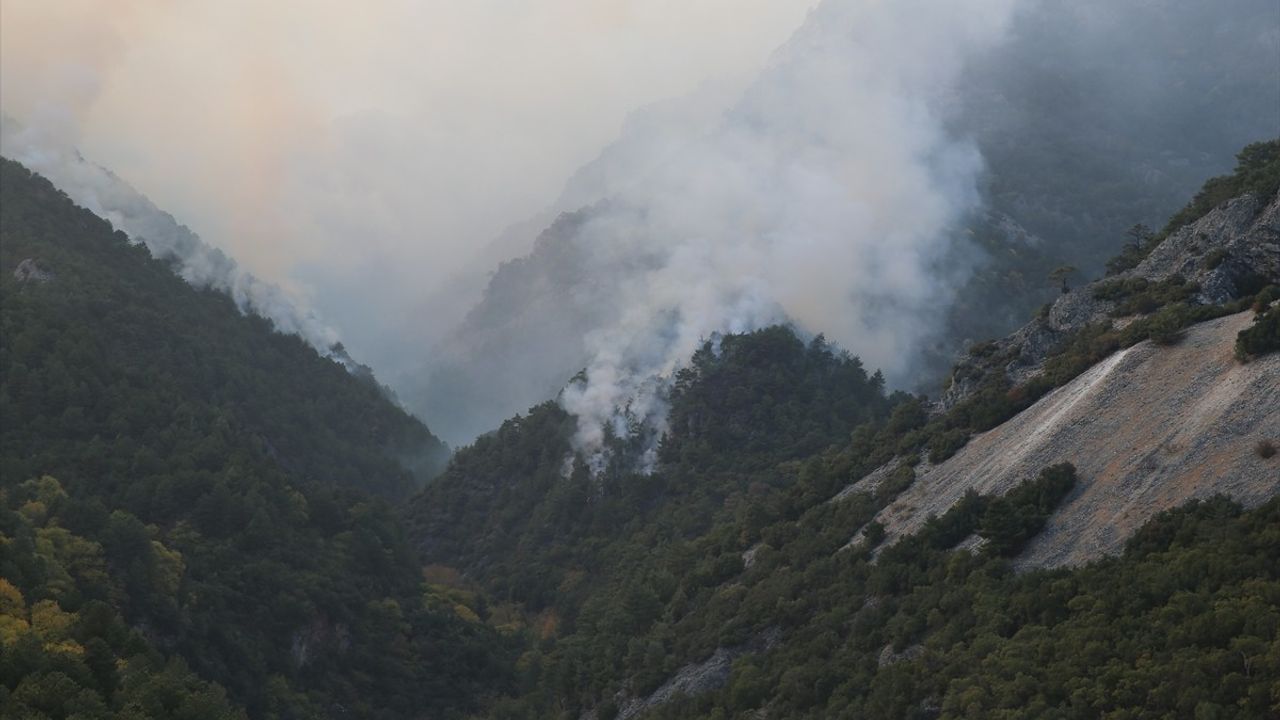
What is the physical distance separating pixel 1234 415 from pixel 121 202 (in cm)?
14721

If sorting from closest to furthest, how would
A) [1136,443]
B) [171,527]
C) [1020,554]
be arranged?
[1020,554] < [1136,443] < [171,527]

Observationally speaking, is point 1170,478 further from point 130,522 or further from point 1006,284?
point 1006,284

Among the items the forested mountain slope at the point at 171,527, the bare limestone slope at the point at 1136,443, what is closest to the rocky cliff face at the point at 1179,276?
the bare limestone slope at the point at 1136,443

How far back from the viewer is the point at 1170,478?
196ft

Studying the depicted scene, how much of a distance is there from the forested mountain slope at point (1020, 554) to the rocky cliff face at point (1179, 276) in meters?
0.17

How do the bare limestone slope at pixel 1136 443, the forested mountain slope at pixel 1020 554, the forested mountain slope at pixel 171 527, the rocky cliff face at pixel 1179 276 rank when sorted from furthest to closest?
the rocky cliff face at pixel 1179 276 < the forested mountain slope at pixel 171 527 < the bare limestone slope at pixel 1136 443 < the forested mountain slope at pixel 1020 554

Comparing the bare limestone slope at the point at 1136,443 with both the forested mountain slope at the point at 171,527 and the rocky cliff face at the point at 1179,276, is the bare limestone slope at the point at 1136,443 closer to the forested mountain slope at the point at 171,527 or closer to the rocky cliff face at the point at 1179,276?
the rocky cliff face at the point at 1179,276

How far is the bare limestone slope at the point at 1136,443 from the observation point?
58375 mm

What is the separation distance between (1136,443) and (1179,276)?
20.1m

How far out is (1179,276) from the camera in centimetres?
8025

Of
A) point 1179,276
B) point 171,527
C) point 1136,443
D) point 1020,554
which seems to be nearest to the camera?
point 1020,554

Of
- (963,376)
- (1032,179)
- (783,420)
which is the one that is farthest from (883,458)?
(1032,179)

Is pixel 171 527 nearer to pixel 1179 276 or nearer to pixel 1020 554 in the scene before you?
pixel 1020 554

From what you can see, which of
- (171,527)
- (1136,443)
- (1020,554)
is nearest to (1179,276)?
(1136,443)
